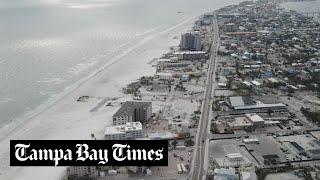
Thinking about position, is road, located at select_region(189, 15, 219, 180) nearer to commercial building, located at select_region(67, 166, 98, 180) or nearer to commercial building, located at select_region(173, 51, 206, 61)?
commercial building, located at select_region(173, 51, 206, 61)

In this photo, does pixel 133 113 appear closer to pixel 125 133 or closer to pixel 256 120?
pixel 125 133

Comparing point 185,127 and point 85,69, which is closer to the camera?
point 185,127

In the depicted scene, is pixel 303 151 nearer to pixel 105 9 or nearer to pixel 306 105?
pixel 306 105

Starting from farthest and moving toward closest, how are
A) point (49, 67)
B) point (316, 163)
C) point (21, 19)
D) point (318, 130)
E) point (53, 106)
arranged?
1. point (21, 19)
2. point (49, 67)
3. point (53, 106)
4. point (318, 130)
5. point (316, 163)

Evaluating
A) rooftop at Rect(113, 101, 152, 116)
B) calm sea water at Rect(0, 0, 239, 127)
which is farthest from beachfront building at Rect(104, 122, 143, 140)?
calm sea water at Rect(0, 0, 239, 127)

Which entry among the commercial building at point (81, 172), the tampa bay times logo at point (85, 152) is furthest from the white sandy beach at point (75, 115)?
the tampa bay times logo at point (85, 152)

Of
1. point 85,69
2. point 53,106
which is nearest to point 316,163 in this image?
point 53,106
